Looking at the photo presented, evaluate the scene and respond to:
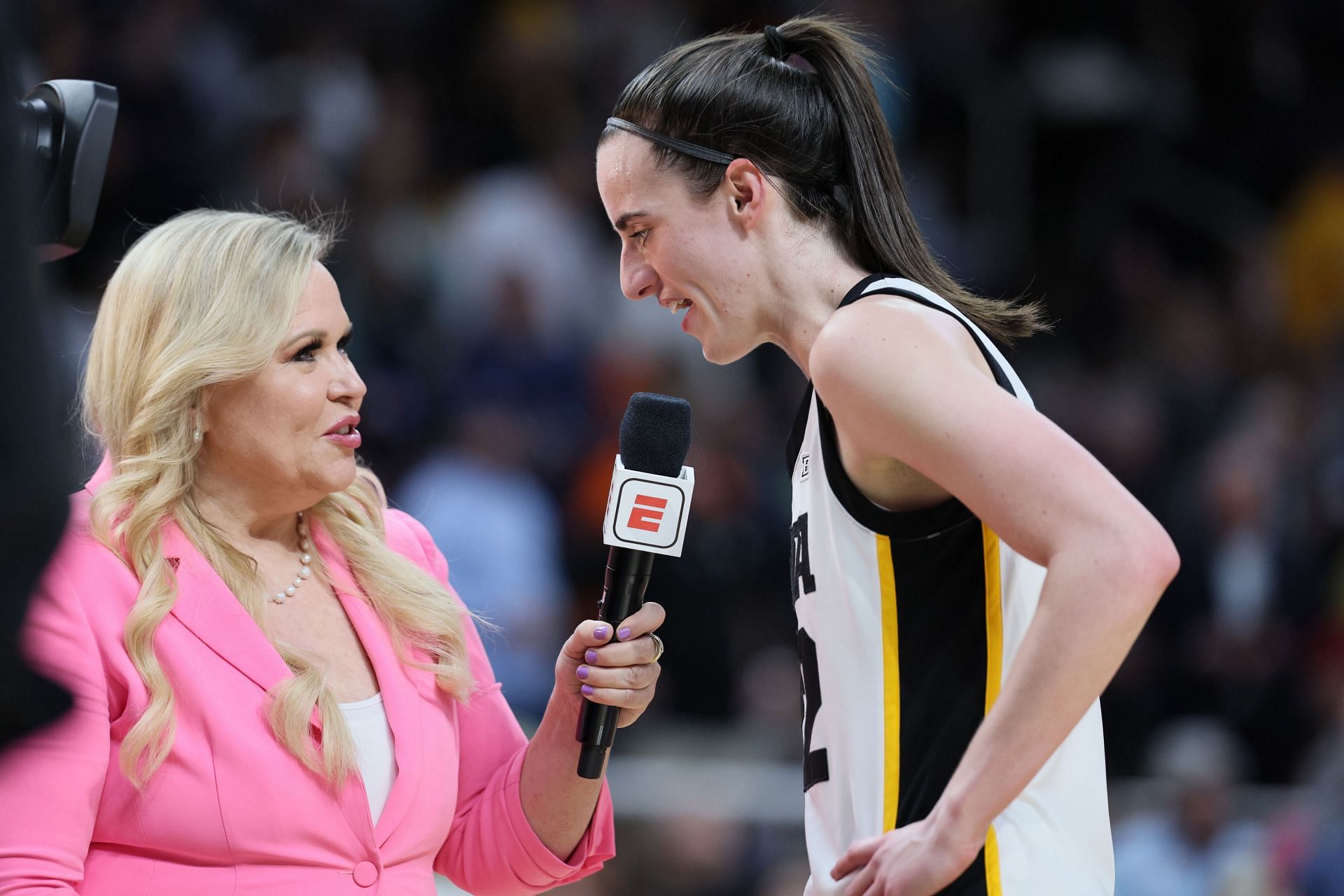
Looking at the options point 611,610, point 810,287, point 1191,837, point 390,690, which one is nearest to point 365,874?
point 390,690

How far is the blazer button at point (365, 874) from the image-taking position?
7.35 ft

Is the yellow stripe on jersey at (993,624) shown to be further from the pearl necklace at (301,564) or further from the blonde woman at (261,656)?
the pearl necklace at (301,564)

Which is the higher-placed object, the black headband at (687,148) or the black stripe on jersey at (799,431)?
the black headband at (687,148)

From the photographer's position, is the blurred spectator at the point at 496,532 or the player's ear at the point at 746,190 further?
the blurred spectator at the point at 496,532

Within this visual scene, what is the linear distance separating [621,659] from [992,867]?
63 centimetres

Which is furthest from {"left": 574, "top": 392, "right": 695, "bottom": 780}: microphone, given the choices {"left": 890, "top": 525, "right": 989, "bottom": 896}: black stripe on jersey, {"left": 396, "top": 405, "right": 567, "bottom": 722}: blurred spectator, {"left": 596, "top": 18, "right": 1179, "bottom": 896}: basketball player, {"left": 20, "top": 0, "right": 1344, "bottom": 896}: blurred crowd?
{"left": 396, "top": 405, "right": 567, "bottom": 722}: blurred spectator

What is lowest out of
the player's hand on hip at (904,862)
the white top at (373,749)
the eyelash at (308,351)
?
the white top at (373,749)

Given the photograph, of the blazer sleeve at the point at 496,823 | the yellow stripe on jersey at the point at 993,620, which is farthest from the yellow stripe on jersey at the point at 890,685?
the blazer sleeve at the point at 496,823

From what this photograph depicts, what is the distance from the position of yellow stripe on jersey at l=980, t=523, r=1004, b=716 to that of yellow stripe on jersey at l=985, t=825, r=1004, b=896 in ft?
0.51

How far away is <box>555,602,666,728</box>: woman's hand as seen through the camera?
2172mm

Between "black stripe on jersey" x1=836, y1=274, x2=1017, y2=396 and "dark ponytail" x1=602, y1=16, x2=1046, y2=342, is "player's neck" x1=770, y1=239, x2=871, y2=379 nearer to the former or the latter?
"dark ponytail" x1=602, y1=16, x2=1046, y2=342

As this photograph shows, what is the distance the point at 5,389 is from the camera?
32.4 inches

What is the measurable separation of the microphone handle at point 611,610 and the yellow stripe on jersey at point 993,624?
1.63 feet

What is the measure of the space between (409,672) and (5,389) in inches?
67.9
